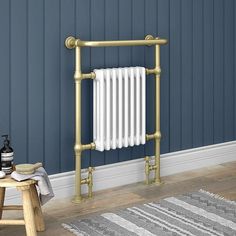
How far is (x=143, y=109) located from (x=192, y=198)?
61 cm

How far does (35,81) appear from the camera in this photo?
3.34m

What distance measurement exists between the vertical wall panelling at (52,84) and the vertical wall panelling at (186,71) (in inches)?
38.5

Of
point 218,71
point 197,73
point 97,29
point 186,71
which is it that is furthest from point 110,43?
point 218,71

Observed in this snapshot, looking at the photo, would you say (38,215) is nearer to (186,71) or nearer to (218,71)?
(186,71)

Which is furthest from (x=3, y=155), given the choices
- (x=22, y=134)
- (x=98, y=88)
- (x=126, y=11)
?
(x=126, y=11)

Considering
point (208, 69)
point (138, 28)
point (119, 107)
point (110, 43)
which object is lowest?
point (119, 107)

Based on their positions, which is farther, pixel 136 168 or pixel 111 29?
pixel 136 168

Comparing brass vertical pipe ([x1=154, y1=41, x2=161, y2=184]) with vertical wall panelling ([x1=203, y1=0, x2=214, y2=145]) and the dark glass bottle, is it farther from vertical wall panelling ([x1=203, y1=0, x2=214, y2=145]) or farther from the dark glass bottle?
the dark glass bottle

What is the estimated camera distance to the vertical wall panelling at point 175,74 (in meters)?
3.93

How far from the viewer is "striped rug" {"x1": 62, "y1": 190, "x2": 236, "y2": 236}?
2990mm

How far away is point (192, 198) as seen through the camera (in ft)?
11.5

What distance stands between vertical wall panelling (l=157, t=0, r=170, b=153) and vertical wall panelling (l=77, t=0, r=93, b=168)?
1.85 ft

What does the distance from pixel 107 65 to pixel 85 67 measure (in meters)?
0.16

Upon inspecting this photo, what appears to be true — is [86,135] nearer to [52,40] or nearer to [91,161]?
[91,161]
